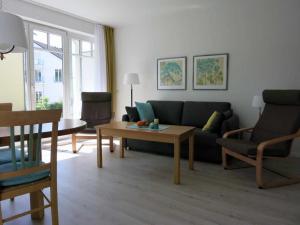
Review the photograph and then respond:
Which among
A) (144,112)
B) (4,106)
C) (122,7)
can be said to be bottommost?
(144,112)

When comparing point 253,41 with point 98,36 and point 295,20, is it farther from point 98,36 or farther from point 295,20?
point 98,36

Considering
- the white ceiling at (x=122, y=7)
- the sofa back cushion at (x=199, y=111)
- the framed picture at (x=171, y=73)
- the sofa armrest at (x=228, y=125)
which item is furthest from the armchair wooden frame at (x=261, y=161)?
the white ceiling at (x=122, y=7)

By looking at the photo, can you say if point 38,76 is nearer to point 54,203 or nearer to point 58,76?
point 58,76

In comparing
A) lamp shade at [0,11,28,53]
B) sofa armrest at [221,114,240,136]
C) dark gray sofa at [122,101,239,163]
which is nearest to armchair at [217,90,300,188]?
sofa armrest at [221,114,240,136]

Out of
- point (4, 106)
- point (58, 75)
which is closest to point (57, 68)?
point (58, 75)

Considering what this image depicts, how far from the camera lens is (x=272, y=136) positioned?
3053 mm

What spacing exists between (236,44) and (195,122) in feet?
4.84

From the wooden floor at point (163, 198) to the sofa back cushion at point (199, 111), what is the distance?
3.20ft

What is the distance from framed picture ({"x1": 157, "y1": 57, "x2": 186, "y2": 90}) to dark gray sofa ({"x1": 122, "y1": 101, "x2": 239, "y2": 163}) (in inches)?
16.0

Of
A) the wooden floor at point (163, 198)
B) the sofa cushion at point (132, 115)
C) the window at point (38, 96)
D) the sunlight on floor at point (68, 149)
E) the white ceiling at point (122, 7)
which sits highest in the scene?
the white ceiling at point (122, 7)

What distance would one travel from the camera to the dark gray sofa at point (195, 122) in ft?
11.2

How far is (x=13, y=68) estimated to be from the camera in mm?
4098

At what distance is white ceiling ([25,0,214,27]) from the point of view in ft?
13.0

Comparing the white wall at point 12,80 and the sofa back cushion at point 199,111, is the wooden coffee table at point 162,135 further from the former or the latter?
the white wall at point 12,80
